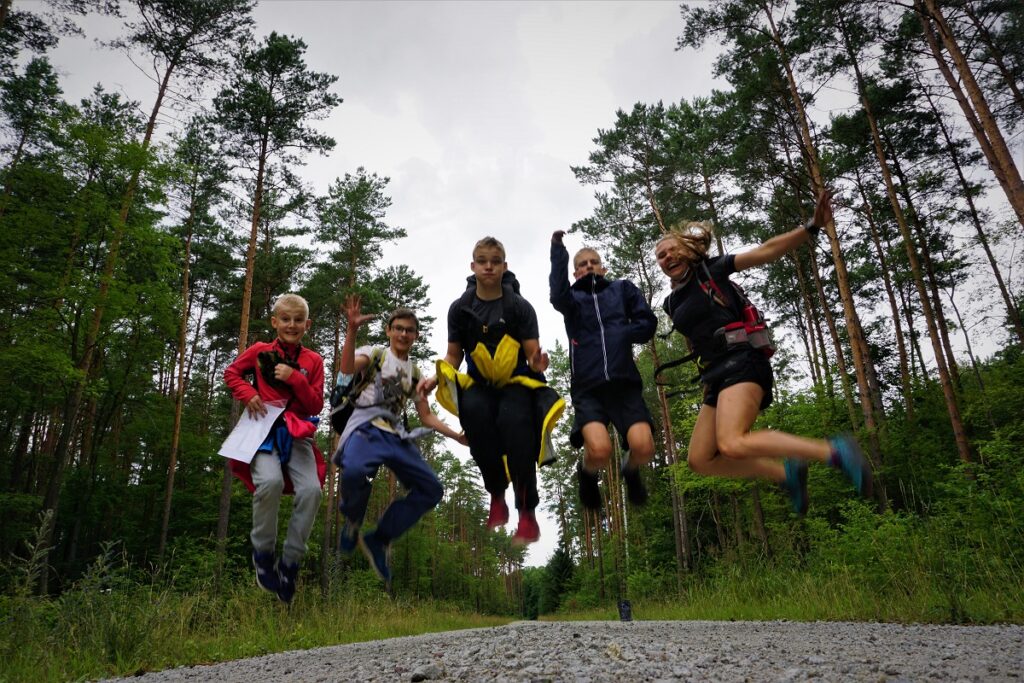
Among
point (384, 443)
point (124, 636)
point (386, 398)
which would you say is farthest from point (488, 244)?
point (124, 636)

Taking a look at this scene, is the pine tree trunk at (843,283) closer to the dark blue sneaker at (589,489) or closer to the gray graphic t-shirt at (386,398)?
the dark blue sneaker at (589,489)

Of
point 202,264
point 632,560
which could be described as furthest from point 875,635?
point 632,560

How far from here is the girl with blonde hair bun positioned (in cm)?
349

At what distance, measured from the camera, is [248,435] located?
14.3 ft

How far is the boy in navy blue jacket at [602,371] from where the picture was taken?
4.16m

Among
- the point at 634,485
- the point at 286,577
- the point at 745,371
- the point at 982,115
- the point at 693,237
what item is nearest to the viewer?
the point at 745,371

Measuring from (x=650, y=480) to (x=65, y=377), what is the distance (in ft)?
80.7

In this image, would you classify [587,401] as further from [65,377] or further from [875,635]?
[65,377]

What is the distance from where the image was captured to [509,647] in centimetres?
392

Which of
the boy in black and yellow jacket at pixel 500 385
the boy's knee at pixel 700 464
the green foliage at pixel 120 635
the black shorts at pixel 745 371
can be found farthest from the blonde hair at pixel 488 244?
the green foliage at pixel 120 635

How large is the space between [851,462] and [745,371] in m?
0.79

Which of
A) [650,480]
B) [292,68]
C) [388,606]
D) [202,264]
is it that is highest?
[292,68]

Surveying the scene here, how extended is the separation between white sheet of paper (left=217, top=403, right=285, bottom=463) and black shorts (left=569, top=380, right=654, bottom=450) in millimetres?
2289

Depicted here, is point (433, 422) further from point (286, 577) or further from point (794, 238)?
point (794, 238)
